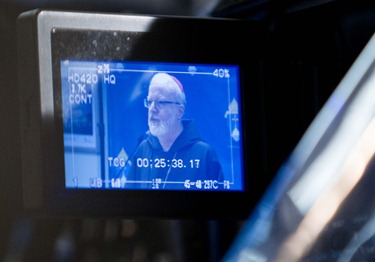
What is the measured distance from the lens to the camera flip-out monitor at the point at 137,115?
38.1 inches

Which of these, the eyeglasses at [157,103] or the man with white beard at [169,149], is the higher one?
the eyeglasses at [157,103]

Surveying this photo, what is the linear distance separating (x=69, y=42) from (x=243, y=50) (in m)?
0.20

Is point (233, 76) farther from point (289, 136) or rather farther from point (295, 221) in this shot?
point (295, 221)

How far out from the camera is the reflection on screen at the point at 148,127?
3.20ft

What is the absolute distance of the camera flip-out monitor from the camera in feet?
3.18

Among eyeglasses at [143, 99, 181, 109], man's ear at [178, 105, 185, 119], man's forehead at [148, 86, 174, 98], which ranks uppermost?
man's forehead at [148, 86, 174, 98]

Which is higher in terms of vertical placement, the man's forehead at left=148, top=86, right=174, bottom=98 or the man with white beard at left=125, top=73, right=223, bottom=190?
the man's forehead at left=148, top=86, right=174, bottom=98

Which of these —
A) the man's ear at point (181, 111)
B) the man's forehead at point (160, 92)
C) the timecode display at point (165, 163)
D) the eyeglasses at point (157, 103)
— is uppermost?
the man's forehead at point (160, 92)

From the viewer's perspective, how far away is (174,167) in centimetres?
101

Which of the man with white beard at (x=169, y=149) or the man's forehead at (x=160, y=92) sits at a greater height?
the man's forehead at (x=160, y=92)

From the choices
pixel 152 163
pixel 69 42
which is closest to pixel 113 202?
pixel 152 163

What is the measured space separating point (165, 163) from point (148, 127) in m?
0.04

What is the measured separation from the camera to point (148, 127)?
1003 mm

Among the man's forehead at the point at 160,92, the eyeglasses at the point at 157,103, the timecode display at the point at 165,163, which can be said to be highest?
the man's forehead at the point at 160,92
